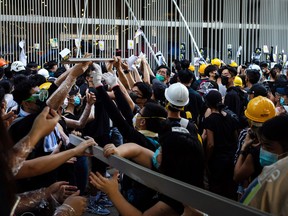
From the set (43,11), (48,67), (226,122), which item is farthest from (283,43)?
(226,122)

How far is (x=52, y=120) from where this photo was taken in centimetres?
261

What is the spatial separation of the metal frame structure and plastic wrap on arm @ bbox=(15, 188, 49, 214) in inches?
522

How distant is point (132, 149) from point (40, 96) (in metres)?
1.00

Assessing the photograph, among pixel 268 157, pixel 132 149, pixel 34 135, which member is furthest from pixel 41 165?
pixel 268 157

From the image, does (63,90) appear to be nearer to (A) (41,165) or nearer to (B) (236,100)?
(A) (41,165)

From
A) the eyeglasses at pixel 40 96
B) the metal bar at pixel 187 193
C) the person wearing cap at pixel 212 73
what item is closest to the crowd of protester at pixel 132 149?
the eyeglasses at pixel 40 96

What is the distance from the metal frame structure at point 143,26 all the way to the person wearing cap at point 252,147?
12425 mm

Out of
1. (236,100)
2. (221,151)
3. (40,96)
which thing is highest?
(40,96)

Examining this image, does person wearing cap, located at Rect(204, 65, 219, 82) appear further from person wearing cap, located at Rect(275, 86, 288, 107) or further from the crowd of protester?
person wearing cap, located at Rect(275, 86, 288, 107)

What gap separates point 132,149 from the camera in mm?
2990

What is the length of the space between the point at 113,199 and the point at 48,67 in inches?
378

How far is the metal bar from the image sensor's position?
6.02 feet

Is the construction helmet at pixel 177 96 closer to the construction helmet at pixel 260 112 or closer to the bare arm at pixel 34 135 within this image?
the construction helmet at pixel 260 112

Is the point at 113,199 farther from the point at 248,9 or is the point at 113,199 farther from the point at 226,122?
the point at 248,9
